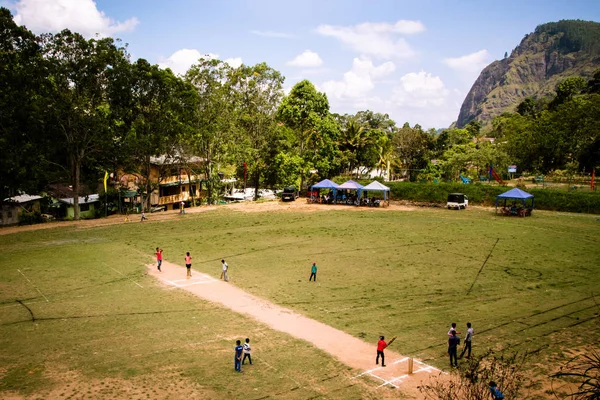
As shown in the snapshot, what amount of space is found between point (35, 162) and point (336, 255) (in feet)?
98.5

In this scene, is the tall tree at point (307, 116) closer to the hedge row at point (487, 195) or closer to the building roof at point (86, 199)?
the hedge row at point (487, 195)

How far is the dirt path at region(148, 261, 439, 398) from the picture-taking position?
14.5 meters

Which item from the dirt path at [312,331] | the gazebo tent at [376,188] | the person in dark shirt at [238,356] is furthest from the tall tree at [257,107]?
the person in dark shirt at [238,356]

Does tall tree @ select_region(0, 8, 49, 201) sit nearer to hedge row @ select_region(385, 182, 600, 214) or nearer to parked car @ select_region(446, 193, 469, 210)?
hedge row @ select_region(385, 182, 600, 214)

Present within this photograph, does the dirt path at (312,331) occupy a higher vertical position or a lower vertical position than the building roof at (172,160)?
lower

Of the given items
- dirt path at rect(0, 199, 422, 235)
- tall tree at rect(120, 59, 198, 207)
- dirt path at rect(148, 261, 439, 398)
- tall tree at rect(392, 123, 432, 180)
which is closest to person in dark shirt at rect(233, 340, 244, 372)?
dirt path at rect(148, 261, 439, 398)

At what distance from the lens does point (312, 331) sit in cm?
1802

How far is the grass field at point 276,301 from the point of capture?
14570 millimetres

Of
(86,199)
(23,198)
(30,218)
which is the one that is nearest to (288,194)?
(86,199)

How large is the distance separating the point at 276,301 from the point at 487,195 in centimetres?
3818

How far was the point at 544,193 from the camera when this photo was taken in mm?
48188

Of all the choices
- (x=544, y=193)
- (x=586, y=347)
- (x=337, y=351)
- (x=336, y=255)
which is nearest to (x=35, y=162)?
(x=336, y=255)

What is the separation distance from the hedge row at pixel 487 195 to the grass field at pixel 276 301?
932cm

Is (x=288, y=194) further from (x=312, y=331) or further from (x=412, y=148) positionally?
(x=312, y=331)
